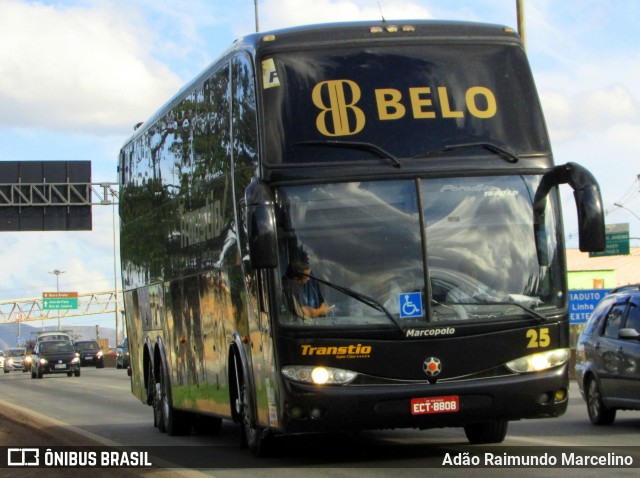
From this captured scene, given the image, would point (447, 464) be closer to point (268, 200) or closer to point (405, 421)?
point (405, 421)

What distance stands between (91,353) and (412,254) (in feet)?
227

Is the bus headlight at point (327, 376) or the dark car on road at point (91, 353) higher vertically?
the dark car on road at point (91, 353)

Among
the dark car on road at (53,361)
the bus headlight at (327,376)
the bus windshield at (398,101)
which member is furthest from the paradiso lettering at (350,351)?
the dark car on road at (53,361)

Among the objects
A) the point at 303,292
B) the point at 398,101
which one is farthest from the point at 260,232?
the point at 398,101

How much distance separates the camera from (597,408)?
17344mm

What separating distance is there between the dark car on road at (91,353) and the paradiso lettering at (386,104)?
67.5m

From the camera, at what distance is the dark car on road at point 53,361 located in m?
58.3

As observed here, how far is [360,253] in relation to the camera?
11836 mm

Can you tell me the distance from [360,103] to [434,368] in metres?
2.44

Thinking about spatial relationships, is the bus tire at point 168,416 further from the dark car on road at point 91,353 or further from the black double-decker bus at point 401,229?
the dark car on road at point 91,353

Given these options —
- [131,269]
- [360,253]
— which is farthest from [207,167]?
[131,269]

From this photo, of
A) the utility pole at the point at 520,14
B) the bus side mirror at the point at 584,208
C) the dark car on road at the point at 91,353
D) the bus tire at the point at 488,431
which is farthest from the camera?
the dark car on road at the point at 91,353

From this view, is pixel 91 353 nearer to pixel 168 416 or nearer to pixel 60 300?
pixel 60 300

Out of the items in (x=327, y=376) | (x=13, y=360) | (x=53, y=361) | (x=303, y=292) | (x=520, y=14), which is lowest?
(x=327, y=376)
